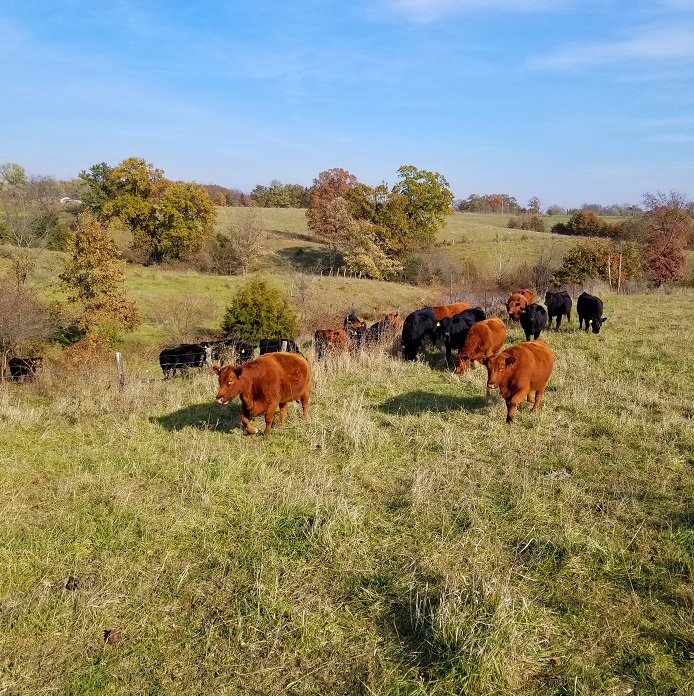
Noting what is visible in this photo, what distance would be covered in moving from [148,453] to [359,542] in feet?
11.4

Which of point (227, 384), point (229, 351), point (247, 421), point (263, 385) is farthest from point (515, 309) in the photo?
point (227, 384)

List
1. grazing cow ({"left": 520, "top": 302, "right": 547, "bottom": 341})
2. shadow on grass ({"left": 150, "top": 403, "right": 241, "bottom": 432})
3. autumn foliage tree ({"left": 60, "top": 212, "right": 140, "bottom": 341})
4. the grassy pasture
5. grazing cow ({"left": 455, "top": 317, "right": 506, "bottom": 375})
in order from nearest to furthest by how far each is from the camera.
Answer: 1. the grassy pasture
2. shadow on grass ({"left": 150, "top": 403, "right": 241, "bottom": 432})
3. grazing cow ({"left": 455, "top": 317, "right": 506, "bottom": 375})
4. grazing cow ({"left": 520, "top": 302, "right": 547, "bottom": 341})
5. autumn foliage tree ({"left": 60, "top": 212, "right": 140, "bottom": 341})

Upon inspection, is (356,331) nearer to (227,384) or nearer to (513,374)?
(513,374)

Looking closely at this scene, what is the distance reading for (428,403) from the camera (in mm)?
8992

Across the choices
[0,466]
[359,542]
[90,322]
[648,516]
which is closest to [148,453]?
[0,466]

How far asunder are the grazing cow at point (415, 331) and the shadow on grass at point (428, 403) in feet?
11.9

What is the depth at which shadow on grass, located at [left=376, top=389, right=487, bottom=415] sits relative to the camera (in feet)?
28.3

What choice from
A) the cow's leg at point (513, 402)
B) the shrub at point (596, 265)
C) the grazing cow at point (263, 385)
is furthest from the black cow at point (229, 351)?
the shrub at point (596, 265)

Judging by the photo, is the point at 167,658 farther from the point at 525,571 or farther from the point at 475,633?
the point at 525,571

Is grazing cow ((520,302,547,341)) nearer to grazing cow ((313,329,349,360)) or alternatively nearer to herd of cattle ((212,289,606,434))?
herd of cattle ((212,289,606,434))

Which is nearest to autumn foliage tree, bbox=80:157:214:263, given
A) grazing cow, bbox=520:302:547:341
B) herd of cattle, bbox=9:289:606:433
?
herd of cattle, bbox=9:289:606:433

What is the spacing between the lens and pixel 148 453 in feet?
22.3

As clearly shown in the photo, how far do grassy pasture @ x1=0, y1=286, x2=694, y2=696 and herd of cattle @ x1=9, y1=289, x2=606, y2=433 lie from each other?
56 centimetres

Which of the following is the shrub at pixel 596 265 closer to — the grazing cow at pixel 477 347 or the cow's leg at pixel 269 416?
the grazing cow at pixel 477 347
